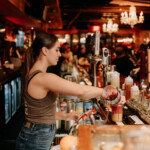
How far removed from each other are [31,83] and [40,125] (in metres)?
0.35

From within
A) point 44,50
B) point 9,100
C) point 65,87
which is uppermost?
point 44,50

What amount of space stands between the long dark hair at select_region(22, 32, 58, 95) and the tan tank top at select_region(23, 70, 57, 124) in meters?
0.19

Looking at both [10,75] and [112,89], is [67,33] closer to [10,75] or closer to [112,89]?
[10,75]

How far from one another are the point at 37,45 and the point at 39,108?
50cm

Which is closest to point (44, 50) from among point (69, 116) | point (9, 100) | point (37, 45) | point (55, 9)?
point (37, 45)

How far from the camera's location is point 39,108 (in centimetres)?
167

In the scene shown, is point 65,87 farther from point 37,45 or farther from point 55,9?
point 55,9

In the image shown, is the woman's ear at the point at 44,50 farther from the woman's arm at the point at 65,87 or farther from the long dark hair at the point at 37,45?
the woman's arm at the point at 65,87

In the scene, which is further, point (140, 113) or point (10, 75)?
point (10, 75)

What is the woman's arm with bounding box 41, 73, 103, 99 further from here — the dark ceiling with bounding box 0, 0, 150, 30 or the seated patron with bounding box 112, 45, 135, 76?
the seated patron with bounding box 112, 45, 135, 76

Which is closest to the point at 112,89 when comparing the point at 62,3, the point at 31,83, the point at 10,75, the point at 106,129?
the point at 106,129

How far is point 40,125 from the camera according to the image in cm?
171

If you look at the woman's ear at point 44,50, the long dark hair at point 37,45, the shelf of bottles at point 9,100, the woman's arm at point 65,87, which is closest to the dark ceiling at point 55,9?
the shelf of bottles at point 9,100

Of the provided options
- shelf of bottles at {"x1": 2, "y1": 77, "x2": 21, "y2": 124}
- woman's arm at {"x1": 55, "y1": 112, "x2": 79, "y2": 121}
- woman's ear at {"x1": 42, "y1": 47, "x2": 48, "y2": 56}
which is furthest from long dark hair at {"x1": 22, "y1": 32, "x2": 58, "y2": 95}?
shelf of bottles at {"x1": 2, "y1": 77, "x2": 21, "y2": 124}
